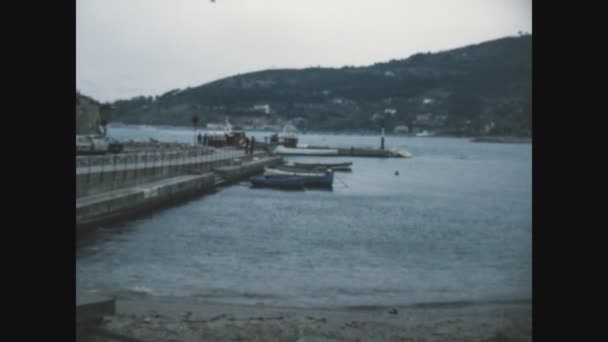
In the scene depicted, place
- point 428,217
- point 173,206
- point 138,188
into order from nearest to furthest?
1. point 138,188
2. point 173,206
3. point 428,217

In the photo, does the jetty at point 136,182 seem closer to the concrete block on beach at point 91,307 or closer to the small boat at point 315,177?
the small boat at point 315,177

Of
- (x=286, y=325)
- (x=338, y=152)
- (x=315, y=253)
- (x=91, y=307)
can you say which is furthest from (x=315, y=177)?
(x=338, y=152)

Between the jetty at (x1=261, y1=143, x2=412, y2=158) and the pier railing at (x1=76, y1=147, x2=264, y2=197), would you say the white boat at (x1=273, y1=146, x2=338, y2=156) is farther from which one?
the pier railing at (x1=76, y1=147, x2=264, y2=197)

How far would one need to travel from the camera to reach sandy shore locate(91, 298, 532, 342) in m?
6.40

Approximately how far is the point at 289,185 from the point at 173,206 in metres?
12.3

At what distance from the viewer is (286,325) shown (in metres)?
7.14

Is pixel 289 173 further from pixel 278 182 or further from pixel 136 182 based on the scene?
pixel 136 182

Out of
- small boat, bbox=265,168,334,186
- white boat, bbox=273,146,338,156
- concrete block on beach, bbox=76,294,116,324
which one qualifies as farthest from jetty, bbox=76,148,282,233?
white boat, bbox=273,146,338,156

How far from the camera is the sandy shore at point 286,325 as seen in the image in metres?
6.40

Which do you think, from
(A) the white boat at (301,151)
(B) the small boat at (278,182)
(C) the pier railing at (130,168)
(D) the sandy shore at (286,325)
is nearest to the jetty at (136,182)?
(C) the pier railing at (130,168)
